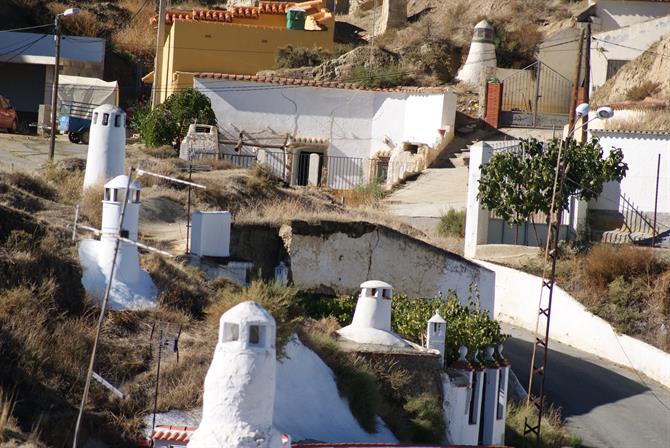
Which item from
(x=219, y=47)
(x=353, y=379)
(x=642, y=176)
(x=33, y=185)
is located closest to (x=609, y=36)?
(x=642, y=176)

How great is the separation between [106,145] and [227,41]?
21227mm

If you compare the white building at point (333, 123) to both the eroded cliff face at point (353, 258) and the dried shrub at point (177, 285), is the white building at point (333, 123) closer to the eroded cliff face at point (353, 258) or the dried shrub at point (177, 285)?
the eroded cliff face at point (353, 258)

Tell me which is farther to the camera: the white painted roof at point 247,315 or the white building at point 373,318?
the white building at point 373,318

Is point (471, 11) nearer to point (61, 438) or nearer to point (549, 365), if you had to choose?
point (549, 365)

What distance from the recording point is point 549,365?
30688 mm

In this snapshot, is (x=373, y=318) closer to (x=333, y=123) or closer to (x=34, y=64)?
(x=333, y=123)

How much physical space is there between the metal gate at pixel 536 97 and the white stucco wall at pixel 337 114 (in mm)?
2549

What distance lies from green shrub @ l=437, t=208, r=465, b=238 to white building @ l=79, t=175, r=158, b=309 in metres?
16.3

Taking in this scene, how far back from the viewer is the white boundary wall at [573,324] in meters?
31.4

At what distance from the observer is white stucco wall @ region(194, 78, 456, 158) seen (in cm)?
4338

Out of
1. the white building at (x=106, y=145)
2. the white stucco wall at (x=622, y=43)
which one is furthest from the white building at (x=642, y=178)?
the white building at (x=106, y=145)

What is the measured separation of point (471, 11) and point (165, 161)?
26.2m

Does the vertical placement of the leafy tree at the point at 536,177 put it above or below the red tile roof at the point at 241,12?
below

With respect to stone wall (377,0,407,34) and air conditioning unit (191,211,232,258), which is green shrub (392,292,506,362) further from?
stone wall (377,0,407,34)
